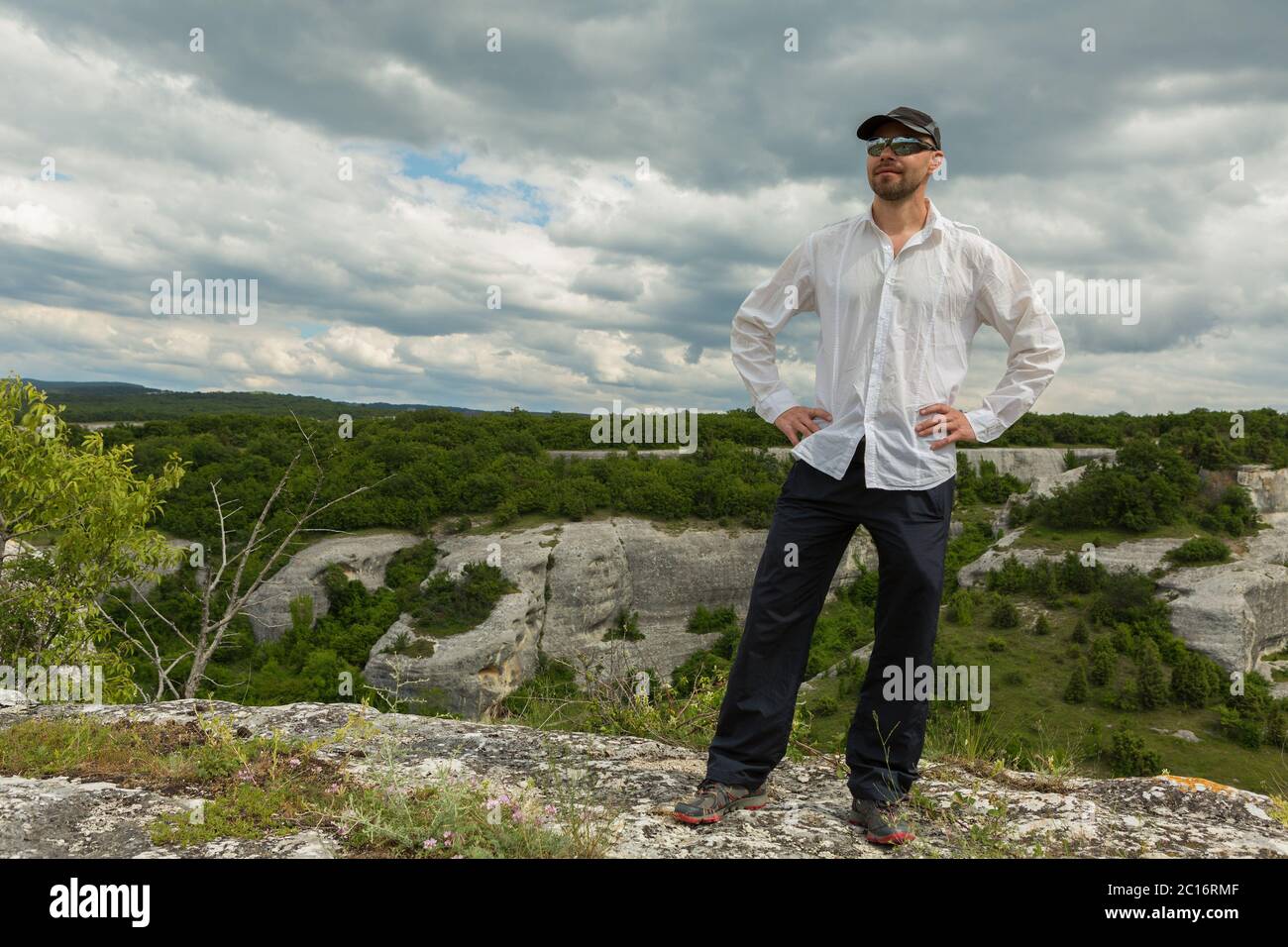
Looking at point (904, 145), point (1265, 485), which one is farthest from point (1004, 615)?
point (904, 145)

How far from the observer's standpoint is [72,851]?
2.24 metres

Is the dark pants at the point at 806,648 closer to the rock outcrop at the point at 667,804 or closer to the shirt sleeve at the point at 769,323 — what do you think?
the rock outcrop at the point at 667,804

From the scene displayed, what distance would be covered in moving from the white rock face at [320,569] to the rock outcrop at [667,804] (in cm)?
3385

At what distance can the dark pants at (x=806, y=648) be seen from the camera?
276 centimetres

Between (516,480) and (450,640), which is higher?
(516,480)

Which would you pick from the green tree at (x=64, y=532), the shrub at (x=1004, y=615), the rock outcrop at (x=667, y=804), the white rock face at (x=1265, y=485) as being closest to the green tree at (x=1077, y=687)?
the shrub at (x=1004, y=615)

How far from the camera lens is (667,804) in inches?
111

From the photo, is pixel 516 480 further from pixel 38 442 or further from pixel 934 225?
pixel 934 225

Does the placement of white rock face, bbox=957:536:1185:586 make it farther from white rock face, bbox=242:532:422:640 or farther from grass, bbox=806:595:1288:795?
white rock face, bbox=242:532:422:640

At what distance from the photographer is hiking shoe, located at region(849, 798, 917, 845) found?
258 centimetres

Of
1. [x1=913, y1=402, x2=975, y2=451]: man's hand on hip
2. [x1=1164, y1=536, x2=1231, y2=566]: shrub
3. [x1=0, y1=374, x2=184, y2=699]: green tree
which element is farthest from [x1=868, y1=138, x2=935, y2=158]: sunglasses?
Answer: [x1=1164, y1=536, x2=1231, y2=566]: shrub

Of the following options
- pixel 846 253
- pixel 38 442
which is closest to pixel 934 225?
pixel 846 253

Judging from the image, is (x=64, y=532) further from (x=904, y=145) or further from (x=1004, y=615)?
(x=1004, y=615)
